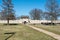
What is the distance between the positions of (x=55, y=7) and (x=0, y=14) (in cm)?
2163

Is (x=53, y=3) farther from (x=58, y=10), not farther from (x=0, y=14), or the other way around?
(x=0, y=14)

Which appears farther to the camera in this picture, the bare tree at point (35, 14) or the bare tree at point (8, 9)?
the bare tree at point (35, 14)

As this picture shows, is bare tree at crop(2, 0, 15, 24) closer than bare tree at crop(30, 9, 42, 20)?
Yes

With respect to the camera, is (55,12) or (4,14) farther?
(55,12)

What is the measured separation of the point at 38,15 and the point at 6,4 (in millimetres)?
49627

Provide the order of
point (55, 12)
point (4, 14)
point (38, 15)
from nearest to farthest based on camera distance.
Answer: point (4, 14)
point (55, 12)
point (38, 15)

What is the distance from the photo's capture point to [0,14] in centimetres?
5738

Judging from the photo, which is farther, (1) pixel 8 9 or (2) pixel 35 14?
(2) pixel 35 14

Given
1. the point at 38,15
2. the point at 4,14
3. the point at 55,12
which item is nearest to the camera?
the point at 4,14

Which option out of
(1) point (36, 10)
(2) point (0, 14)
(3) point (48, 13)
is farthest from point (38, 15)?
(2) point (0, 14)

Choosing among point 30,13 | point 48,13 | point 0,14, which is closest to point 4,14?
point 0,14

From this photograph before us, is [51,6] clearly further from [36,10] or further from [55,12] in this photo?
[36,10]

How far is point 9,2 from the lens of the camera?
57.2m

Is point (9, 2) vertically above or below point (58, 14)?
above
